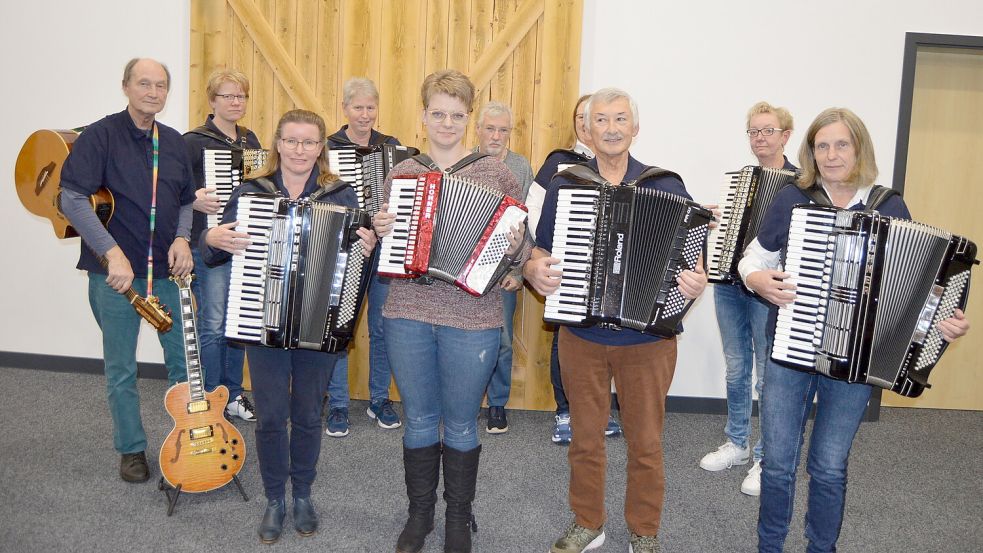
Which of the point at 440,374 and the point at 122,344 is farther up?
the point at 440,374

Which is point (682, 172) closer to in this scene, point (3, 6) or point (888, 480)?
point (888, 480)

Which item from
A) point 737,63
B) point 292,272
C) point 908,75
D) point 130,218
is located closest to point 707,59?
point 737,63

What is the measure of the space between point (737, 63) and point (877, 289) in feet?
10.3

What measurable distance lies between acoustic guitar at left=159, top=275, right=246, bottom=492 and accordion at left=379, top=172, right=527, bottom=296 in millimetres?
1416

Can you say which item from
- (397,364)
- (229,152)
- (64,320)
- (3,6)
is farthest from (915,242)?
(3,6)

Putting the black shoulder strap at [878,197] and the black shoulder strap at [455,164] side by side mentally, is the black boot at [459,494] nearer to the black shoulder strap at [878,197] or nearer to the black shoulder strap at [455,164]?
the black shoulder strap at [455,164]

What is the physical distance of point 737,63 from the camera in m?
5.22

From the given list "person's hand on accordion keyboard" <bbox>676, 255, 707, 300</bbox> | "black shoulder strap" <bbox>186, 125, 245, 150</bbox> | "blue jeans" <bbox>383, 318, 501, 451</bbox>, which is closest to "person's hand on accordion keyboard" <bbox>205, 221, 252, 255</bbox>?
"blue jeans" <bbox>383, 318, 501, 451</bbox>

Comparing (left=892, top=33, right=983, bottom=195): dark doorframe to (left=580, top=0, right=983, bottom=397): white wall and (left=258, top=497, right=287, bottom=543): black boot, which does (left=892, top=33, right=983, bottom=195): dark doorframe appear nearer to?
(left=580, top=0, right=983, bottom=397): white wall

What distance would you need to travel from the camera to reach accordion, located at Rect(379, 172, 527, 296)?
270 centimetres

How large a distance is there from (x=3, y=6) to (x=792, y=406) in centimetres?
589

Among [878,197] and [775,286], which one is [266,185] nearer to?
[775,286]

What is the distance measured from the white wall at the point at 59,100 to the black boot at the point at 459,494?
3435mm

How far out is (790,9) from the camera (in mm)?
5191
